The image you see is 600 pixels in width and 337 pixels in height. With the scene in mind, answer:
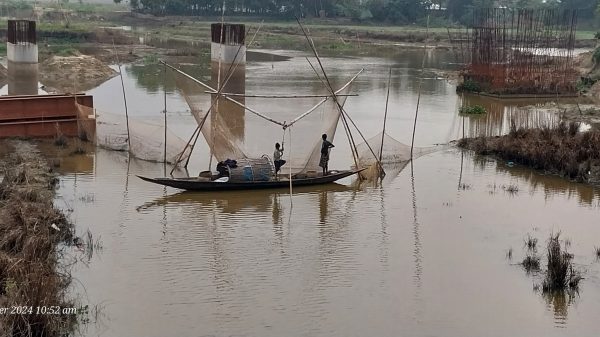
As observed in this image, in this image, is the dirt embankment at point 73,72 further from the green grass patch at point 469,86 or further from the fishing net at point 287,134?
the fishing net at point 287,134

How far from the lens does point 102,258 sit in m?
9.39

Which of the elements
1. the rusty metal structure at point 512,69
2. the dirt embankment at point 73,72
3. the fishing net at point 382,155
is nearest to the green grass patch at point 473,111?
the rusty metal structure at point 512,69

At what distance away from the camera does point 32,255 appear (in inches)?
312

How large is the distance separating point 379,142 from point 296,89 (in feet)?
41.5

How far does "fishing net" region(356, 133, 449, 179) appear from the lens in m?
14.3

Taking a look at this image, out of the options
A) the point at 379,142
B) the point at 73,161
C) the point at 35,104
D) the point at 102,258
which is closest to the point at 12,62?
the point at 35,104

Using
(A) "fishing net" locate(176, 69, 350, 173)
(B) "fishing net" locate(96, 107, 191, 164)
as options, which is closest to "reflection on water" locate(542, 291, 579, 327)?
(A) "fishing net" locate(176, 69, 350, 173)

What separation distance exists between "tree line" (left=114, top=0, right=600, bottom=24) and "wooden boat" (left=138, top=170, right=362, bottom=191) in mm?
56906

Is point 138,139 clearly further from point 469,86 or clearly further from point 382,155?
point 469,86

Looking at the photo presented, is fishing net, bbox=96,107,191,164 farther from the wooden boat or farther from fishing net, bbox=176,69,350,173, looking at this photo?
the wooden boat

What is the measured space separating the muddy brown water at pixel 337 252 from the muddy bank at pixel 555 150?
1.01 feet

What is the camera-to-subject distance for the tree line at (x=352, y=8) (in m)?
69.6

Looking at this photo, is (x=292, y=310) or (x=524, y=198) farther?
(x=524, y=198)

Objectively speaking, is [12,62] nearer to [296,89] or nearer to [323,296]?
[296,89]
